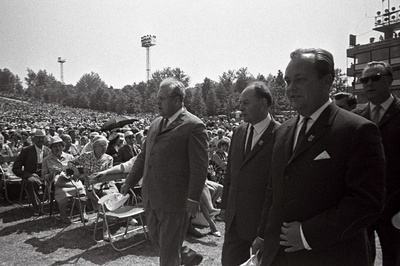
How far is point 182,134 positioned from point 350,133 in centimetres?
187

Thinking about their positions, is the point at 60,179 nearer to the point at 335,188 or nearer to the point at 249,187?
the point at 249,187

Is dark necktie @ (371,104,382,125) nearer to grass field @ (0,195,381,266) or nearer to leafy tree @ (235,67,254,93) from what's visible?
grass field @ (0,195,381,266)

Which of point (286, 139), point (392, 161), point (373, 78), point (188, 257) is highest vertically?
point (373, 78)

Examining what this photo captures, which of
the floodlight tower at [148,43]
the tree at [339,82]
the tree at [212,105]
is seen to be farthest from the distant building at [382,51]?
the floodlight tower at [148,43]

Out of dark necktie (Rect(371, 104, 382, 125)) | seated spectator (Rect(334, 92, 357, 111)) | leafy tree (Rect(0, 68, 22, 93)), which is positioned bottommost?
dark necktie (Rect(371, 104, 382, 125))

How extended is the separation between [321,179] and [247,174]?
128cm

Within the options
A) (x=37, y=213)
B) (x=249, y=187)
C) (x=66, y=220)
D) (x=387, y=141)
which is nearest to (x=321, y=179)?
(x=249, y=187)

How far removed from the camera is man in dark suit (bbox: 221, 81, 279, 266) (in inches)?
109

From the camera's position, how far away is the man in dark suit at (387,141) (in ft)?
8.38

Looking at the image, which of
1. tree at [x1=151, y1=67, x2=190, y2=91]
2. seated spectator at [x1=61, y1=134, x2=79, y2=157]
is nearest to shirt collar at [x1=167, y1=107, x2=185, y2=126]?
seated spectator at [x1=61, y1=134, x2=79, y2=157]

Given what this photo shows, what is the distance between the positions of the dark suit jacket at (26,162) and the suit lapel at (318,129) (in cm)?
701

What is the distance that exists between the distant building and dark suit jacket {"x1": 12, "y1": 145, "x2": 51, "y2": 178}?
1189 inches

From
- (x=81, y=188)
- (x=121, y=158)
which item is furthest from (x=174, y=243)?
(x=121, y=158)

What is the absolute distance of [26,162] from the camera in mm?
7184
